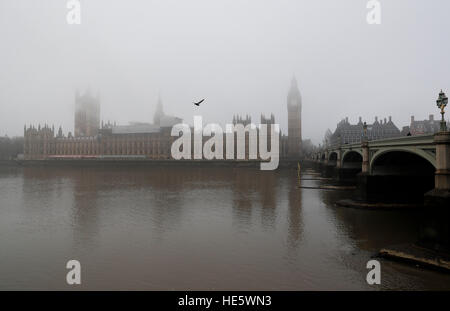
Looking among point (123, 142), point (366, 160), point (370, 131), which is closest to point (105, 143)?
point (123, 142)

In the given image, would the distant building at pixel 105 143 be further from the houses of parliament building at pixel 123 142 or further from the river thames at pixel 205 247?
the river thames at pixel 205 247

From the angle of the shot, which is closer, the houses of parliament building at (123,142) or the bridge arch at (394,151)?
the bridge arch at (394,151)

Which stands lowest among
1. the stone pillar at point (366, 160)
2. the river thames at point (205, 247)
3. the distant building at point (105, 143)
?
the river thames at point (205, 247)

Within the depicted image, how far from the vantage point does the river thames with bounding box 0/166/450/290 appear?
32.7ft

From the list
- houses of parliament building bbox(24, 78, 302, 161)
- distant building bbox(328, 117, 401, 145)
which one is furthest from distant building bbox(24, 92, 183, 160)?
distant building bbox(328, 117, 401, 145)

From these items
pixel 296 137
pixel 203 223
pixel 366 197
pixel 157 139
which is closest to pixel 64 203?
pixel 203 223

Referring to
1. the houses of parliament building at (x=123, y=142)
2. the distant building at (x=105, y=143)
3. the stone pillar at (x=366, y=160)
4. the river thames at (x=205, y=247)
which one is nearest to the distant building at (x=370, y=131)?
the houses of parliament building at (x=123, y=142)

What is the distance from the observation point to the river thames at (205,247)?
32.7 ft

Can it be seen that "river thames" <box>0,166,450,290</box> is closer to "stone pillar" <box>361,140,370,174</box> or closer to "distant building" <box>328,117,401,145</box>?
"stone pillar" <box>361,140,370,174</box>

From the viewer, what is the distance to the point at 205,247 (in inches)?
531

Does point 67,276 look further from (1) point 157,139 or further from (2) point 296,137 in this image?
(2) point 296,137

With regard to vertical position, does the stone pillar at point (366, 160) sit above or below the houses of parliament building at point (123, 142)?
below

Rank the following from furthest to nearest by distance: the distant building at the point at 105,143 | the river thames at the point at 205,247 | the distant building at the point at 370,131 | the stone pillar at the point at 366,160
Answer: the distant building at the point at 105,143
the distant building at the point at 370,131
the stone pillar at the point at 366,160
the river thames at the point at 205,247

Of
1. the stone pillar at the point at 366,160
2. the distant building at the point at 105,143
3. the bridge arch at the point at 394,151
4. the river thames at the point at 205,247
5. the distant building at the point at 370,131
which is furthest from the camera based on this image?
the distant building at the point at 105,143
